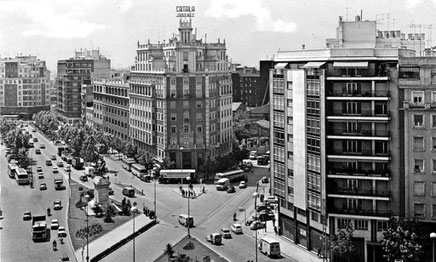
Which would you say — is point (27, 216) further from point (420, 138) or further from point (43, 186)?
point (420, 138)

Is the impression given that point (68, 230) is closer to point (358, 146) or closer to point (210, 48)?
point (358, 146)

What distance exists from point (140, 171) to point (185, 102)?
1590 centimetres

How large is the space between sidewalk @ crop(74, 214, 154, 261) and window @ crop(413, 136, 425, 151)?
34694mm

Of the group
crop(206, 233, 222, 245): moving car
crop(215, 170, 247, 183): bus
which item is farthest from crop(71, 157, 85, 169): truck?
crop(206, 233, 222, 245): moving car

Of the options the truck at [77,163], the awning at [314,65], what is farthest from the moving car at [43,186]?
the awning at [314,65]

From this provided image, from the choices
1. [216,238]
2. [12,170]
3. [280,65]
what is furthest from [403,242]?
[12,170]

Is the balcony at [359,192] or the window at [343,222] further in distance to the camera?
the window at [343,222]

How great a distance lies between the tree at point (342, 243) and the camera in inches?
2505

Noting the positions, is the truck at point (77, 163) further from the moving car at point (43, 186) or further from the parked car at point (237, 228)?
the parked car at point (237, 228)

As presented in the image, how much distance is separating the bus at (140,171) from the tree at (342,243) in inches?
2297

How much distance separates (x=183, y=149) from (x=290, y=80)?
5359 centimetres

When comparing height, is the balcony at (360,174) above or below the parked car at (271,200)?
above

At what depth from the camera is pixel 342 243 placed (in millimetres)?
63656

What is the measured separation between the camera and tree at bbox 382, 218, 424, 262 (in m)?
60.8
